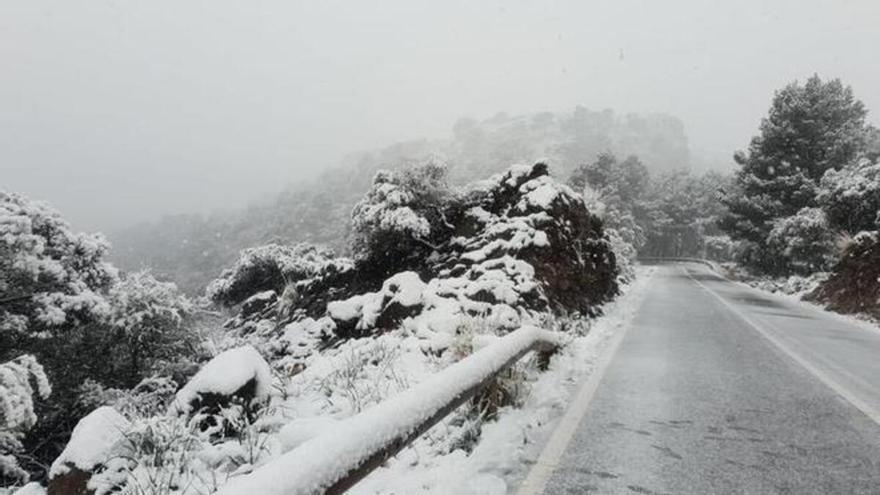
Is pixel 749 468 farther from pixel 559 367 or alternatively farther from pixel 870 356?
pixel 870 356

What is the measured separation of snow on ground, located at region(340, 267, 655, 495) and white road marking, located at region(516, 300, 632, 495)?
65 millimetres

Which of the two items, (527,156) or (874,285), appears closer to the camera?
(874,285)

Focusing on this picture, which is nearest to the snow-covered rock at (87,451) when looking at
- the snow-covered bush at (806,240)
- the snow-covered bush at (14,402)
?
the snow-covered bush at (14,402)

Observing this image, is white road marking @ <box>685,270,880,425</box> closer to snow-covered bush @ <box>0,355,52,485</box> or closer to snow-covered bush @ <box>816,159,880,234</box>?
snow-covered bush @ <box>0,355,52,485</box>

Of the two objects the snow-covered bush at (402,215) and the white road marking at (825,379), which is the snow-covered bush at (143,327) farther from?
the white road marking at (825,379)

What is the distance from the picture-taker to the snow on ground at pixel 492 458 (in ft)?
12.3

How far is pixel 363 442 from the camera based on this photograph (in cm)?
276

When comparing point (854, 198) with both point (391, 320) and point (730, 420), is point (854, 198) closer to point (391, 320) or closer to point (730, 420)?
point (391, 320)

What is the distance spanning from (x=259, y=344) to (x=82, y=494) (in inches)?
342

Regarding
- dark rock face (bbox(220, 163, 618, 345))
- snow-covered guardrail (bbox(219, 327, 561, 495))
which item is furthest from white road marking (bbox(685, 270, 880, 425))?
snow-covered guardrail (bbox(219, 327, 561, 495))

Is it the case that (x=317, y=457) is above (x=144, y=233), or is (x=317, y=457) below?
above

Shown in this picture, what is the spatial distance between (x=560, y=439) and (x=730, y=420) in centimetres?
171

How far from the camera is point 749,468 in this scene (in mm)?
4016

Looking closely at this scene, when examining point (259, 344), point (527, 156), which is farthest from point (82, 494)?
point (527, 156)
